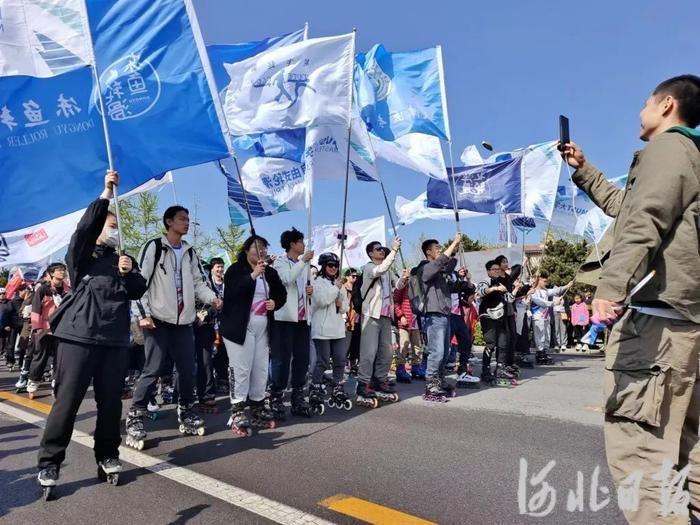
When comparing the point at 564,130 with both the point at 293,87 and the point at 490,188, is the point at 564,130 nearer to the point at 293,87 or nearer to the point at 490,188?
the point at 293,87

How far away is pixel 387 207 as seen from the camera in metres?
7.85

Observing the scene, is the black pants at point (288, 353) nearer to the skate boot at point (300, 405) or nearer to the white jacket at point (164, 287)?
the skate boot at point (300, 405)

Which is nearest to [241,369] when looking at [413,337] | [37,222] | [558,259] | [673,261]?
[37,222]

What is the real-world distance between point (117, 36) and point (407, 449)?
4462 millimetres

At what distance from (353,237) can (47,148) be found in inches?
417

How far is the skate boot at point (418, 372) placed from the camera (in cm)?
920

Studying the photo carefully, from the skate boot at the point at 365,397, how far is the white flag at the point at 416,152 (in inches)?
146

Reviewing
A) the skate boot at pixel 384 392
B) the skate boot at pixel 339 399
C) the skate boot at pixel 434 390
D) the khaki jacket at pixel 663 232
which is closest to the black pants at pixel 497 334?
the skate boot at pixel 434 390

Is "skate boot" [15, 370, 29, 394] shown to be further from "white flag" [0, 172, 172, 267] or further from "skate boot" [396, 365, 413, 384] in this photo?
"skate boot" [396, 365, 413, 384]

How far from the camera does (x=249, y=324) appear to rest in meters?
5.44

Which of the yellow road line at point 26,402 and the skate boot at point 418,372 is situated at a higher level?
the skate boot at point 418,372

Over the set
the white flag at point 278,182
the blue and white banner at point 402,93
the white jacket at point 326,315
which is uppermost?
the blue and white banner at point 402,93

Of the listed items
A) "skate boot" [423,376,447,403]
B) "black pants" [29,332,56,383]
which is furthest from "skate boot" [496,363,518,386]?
"black pants" [29,332,56,383]

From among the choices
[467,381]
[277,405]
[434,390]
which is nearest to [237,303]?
[277,405]
